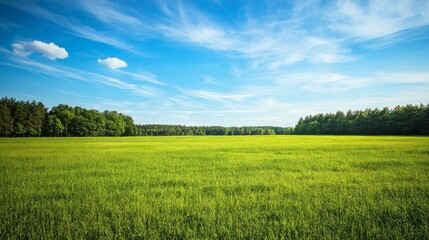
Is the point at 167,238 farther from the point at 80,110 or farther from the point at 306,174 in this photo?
the point at 80,110

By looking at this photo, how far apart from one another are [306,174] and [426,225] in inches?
253

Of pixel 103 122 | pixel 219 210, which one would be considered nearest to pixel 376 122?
pixel 219 210

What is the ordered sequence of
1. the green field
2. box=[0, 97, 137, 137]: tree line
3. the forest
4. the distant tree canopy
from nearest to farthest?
the green field < box=[0, 97, 137, 137]: tree line < the forest < the distant tree canopy

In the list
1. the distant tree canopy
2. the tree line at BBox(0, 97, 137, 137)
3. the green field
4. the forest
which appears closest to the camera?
the green field

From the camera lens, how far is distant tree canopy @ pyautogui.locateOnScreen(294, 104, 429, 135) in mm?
84000

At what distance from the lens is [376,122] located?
98.9 metres

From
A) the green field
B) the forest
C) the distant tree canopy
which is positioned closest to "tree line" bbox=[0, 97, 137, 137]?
the forest

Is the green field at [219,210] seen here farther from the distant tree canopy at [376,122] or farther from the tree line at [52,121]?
the distant tree canopy at [376,122]

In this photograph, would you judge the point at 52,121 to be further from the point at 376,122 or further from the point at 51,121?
the point at 376,122

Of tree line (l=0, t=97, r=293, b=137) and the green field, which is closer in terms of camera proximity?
the green field

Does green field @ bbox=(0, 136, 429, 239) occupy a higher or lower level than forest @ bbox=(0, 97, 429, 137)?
lower

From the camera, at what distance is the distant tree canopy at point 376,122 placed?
→ 8400 centimetres

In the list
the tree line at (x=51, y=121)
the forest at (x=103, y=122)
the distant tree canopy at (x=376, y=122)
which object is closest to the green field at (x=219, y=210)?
the tree line at (x=51, y=121)

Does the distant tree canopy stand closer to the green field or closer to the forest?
the forest
